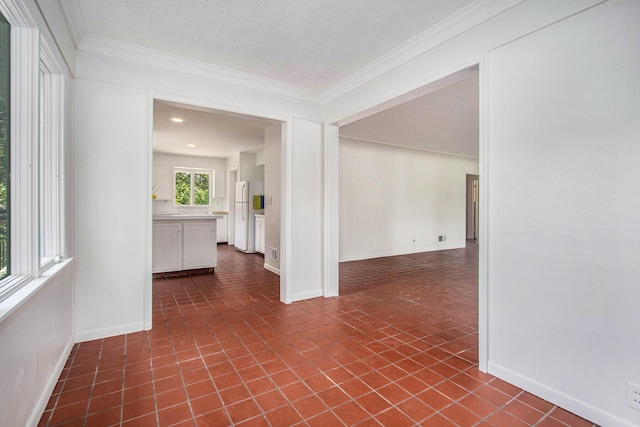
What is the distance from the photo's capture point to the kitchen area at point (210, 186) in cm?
500

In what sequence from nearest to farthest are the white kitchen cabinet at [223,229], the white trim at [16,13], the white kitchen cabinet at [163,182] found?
1. the white trim at [16,13]
2. the white kitchen cabinet at [163,182]
3. the white kitchen cabinet at [223,229]

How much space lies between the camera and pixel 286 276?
374cm

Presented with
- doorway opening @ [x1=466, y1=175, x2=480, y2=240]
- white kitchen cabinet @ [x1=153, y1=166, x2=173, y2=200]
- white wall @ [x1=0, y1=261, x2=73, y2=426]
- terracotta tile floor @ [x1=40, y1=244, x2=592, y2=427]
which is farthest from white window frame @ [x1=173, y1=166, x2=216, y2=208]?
doorway opening @ [x1=466, y1=175, x2=480, y2=240]

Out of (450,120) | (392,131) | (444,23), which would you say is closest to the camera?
(444,23)

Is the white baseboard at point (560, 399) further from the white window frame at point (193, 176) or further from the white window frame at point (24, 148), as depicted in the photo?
the white window frame at point (193, 176)

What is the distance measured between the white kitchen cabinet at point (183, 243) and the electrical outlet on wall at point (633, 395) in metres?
5.04

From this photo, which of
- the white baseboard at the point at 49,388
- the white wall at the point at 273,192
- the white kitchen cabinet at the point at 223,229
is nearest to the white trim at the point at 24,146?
the white baseboard at the point at 49,388

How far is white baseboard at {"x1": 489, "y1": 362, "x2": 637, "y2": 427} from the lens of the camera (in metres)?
1.62

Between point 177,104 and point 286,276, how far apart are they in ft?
7.23

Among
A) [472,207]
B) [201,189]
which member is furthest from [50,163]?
[472,207]

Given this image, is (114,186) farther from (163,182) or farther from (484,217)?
(163,182)

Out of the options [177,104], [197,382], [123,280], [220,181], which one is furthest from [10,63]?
[220,181]

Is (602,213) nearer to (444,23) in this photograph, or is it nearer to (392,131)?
(444,23)

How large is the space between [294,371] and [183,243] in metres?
3.65
